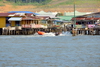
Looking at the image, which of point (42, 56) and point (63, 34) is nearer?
point (42, 56)

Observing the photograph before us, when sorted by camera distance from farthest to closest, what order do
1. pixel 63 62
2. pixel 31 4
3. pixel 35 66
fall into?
pixel 31 4 → pixel 63 62 → pixel 35 66

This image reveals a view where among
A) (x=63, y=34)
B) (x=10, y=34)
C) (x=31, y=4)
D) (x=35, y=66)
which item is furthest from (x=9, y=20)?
(x=31, y=4)

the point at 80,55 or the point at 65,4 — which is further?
the point at 65,4

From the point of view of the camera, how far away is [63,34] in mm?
74750

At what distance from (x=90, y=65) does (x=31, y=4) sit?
150 m

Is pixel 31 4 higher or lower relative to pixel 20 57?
higher

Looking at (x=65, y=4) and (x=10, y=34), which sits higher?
(x=65, y=4)

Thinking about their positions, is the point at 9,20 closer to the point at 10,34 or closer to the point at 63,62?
the point at 10,34

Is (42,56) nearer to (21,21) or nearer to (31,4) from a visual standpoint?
(21,21)

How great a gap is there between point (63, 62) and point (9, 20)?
47.7 meters

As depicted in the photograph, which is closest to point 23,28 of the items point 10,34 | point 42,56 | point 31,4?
point 10,34

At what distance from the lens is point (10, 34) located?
7531cm

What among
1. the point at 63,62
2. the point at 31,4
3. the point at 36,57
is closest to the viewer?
the point at 63,62

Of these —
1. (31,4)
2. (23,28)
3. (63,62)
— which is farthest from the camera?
(31,4)
